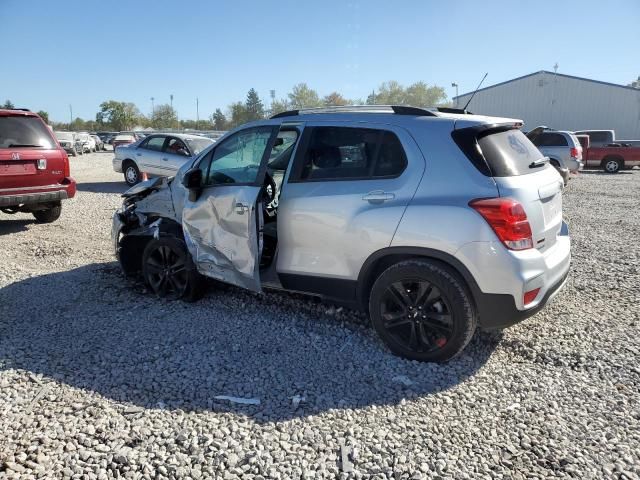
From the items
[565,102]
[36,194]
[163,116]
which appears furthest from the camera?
[163,116]

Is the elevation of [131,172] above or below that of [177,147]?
below

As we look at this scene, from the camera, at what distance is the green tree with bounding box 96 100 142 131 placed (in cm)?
8950

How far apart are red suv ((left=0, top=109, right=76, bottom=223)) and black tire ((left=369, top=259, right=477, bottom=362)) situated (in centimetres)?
619

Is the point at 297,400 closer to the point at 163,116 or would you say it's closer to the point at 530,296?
the point at 530,296

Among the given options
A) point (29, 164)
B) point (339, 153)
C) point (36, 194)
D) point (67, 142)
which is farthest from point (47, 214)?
point (67, 142)

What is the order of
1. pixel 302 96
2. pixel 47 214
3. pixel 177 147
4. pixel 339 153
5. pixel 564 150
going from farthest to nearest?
1. pixel 302 96
2. pixel 564 150
3. pixel 177 147
4. pixel 47 214
5. pixel 339 153

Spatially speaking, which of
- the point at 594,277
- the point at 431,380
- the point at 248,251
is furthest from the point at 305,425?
the point at 594,277

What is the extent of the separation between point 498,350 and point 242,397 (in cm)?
204

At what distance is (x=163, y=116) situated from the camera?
93.1 m

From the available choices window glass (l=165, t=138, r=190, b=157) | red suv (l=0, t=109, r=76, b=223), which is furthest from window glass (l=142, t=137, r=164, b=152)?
red suv (l=0, t=109, r=76, b=223)

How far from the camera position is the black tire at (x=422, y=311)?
3281mm

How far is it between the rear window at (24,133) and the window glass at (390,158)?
6237 mm

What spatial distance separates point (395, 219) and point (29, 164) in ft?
20.9

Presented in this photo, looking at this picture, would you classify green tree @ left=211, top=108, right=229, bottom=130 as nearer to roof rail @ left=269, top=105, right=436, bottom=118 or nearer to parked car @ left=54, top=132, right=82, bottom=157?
parked car @ left=54, top=132, right=82, bottom=157
